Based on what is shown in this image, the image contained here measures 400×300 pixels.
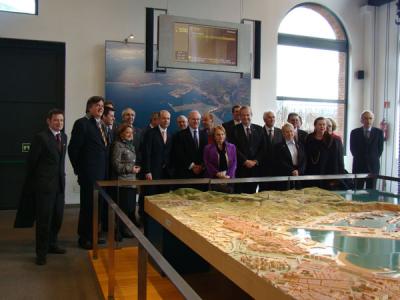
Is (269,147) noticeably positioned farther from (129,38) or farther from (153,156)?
(129,38)

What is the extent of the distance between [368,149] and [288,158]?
197 cm

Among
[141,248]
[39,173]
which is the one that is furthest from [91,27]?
[141,248]

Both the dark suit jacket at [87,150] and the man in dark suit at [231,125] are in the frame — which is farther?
the man in dark suit at [231,125]

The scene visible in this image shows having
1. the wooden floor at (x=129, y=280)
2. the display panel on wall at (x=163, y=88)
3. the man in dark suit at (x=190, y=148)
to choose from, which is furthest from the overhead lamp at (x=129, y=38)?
the wooden floor at (x=129, y=280)

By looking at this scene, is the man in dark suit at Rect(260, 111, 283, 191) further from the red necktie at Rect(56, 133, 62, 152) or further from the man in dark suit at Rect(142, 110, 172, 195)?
the red necktie at Rect(56, 133, 62, 152)

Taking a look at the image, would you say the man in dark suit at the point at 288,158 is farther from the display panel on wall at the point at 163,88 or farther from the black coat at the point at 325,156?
the display panel on wall at the point at 163,88

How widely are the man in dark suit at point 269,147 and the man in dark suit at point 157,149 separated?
4.06 feet

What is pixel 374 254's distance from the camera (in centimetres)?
240

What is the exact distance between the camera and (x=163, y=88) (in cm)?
758

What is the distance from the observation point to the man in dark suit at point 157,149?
557 cm

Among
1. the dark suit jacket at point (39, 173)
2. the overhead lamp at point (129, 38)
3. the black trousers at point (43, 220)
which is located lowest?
the black trousers at point (43, 220)

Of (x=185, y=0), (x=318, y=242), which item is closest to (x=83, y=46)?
(x=185, y=0)

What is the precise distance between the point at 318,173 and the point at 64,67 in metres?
4.38

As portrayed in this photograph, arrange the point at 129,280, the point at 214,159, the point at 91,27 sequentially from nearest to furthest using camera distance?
the point at 129,280
the point at 214,159
the point at 91,27
